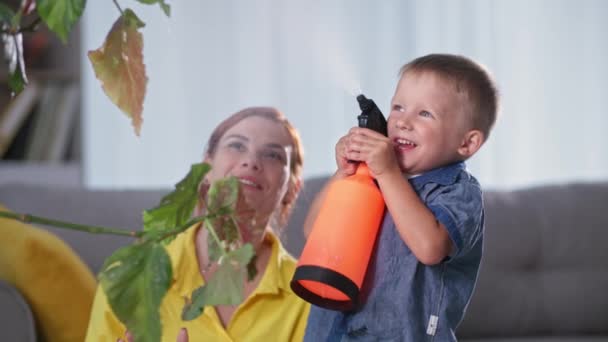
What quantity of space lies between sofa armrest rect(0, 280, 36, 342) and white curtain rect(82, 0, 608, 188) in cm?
149

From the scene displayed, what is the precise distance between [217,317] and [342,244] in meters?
0.56

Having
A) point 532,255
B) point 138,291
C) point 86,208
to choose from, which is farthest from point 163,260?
point 532,255

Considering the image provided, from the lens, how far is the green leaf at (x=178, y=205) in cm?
65

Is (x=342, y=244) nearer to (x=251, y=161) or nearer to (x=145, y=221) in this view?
(x=145, y=221)

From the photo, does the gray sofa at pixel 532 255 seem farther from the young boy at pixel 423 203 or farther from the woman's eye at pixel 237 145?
the young boy at pixel 423 203

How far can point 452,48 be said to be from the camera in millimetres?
3244

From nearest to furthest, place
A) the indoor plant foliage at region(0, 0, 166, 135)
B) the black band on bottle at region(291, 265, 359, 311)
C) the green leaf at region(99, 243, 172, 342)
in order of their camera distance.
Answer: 1. the green leaf at region(99, 243, 172, 342)
2. the indoor plant foliage at region(0, 0, 166, 135)
3. the black band on bottle at region(291, 265, 359, 311)

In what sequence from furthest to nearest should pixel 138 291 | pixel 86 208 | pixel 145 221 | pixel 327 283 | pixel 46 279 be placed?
pixel 86 208 → pixel 46 279 → pixel 327 283 → pixel 145 221 → pixel 138 291

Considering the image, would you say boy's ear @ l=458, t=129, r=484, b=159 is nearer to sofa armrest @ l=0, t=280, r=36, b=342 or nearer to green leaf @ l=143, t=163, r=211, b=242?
green leaf @ l=143, t=163, r=211, b=242

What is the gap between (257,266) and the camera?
153 cm

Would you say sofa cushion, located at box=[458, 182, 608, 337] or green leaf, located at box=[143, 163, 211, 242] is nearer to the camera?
green leaf, located at box=[143, 163, 211, 242]

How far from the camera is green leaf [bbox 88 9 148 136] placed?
2.21 feet

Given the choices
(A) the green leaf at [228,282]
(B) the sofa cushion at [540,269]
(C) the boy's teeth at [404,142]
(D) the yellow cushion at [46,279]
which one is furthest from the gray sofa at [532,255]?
(A) the green leaf at [228,282]

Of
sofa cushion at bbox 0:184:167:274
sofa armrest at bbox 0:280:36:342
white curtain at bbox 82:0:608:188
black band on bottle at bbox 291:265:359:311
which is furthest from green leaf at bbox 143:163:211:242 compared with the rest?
white curtain at bbox 82:0:608:188
